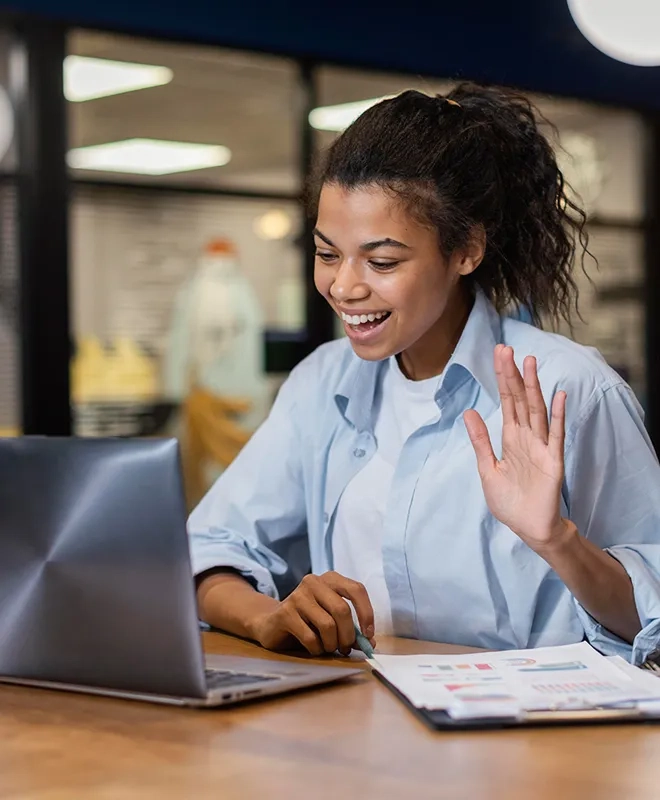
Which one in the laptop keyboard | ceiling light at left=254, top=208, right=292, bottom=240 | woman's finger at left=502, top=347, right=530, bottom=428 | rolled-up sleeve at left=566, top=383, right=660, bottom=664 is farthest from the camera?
ceiling light at left=254, top=208, right=292, bottom=240

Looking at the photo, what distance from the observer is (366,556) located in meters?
2.14

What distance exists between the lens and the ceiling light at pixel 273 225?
5.78 metres

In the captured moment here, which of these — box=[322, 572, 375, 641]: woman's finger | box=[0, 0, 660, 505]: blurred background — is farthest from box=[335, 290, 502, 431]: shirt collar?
box=[0, 0, 660, 505]: blurred background

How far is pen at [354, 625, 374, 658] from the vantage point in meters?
1.65

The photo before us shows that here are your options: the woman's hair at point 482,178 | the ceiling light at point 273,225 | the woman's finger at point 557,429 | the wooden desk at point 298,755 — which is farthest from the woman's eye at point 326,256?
the ceiling light at point 273,225

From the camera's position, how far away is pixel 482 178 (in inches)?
83.5

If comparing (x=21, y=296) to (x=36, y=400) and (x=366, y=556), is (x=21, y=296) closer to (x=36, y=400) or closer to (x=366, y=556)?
(x=36, y=400)

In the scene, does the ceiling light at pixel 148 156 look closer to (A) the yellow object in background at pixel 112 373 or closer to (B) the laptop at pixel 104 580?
(A) the yellow object in background at pixel 112 373

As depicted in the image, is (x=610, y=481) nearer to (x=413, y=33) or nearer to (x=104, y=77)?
(x=104, y=77)

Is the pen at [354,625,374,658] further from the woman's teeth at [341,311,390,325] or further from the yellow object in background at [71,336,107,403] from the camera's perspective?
the yellow object in background at [71,336,107,403]

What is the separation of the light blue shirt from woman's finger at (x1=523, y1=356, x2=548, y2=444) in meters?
0.24

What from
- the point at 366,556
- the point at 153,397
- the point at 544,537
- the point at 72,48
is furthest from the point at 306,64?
the point at 544,537

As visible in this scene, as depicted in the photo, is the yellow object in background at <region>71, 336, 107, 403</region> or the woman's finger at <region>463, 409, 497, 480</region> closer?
the woman's finger at <region>463, 409, 497, 480</region>

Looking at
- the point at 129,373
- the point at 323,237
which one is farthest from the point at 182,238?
the point at 323,237
